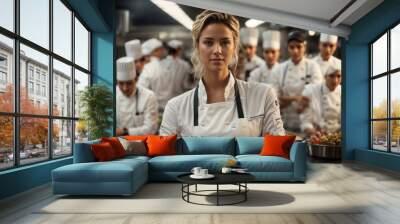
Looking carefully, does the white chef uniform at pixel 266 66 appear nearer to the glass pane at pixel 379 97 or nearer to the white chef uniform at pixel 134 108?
the glass pane at pixel 379 97

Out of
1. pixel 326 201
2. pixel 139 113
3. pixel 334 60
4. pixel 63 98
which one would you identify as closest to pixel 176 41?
pixel 139 113

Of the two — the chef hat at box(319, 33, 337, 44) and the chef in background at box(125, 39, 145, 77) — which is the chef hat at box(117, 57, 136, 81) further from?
the chef hat at box(319, 33, 337, 44)

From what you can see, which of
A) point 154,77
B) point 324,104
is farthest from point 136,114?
point 324,104

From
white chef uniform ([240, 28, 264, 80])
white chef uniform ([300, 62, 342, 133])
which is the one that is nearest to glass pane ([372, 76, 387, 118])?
white chef uniform ([300, 62, 342, 133])

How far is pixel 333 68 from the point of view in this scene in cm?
959

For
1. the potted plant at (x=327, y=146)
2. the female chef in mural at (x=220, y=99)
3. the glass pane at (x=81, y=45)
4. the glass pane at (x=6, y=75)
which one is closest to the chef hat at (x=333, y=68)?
the potted plant at (x=327, y=146)

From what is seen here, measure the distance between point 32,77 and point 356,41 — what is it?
23.2 feet

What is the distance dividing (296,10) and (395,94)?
2.62 m

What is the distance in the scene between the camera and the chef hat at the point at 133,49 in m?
9.08

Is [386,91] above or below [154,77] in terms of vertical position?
below

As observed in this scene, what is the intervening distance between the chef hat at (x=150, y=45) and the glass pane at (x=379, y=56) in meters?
4.96

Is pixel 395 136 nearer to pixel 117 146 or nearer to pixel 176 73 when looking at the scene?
pixel 176 73

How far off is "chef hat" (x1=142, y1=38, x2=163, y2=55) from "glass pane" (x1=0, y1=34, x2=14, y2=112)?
434cm

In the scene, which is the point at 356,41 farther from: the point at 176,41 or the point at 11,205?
the point at 11,205
